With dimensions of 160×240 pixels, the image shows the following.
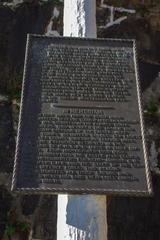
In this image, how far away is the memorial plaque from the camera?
4.02 meters

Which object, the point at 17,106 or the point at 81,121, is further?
the point at 17,106

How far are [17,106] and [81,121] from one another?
2.00m

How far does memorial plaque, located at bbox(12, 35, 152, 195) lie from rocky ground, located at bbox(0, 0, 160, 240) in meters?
1.48

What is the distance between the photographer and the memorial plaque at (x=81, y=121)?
402cm

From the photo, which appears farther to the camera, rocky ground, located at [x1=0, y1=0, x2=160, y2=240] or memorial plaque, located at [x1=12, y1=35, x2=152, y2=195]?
rocky ground, located at [x1=0, y1=0, x2=160, y2=240]

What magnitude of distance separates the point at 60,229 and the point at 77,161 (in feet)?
2.31

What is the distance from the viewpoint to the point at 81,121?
14.3 ft

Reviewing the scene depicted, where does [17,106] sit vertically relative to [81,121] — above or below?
above

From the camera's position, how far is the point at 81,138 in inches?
167

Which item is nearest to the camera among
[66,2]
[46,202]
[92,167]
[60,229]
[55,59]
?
[92,167]

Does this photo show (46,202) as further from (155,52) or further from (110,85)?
(155,52)

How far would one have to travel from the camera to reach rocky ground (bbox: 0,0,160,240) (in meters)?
5.39

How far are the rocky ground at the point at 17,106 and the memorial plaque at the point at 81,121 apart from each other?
4.84 ft

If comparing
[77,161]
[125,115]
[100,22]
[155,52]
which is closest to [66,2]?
[100,22]
